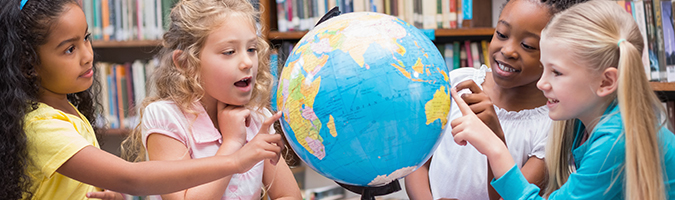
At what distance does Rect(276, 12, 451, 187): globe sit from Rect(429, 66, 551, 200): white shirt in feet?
1.35

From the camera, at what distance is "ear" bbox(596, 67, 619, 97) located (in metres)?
0.92

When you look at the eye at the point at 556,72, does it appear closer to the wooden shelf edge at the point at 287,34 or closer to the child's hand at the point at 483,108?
the child's hand at the point at 483,108

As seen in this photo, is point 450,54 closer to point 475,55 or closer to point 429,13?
point 475,55

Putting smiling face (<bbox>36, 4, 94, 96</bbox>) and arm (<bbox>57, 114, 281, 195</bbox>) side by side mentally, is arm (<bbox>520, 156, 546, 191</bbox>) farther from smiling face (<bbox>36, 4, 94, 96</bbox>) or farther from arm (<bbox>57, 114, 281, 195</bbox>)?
smiling face (<bbox>36, 4, 94, 96</bbox>)

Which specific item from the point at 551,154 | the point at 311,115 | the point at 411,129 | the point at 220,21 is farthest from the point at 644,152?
the point at 220,21

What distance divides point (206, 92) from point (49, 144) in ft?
1.20

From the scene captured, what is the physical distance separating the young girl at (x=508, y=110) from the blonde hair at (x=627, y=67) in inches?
8.5

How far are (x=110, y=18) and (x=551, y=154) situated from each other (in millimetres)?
2183

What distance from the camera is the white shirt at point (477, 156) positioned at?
1337mm

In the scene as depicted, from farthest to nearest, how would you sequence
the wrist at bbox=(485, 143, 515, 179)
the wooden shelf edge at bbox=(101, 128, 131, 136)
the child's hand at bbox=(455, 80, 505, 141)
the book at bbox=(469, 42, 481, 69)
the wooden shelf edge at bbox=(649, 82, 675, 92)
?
1. the wooden shelf edge at bbox=(101, 128, 131, 136)
2. the book at bbox=(469, 42, 481, 69)
3. the wooden shelf edge at bbox=(649, 82, 675, 92)
4. the child's hand at bbox=(455, 80, 505, 141)
5. the wrist at bbox=(485, 143, 515, 179)

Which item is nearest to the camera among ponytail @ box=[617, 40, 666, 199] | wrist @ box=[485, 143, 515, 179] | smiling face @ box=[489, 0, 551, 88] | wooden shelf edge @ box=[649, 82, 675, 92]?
ponytail @ box=[617, 40, 666, 199]

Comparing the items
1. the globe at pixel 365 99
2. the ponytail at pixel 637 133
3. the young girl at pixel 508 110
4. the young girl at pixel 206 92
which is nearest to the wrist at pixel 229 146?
the young girl at pixel 206 92

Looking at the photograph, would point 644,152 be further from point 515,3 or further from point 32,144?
point 32,144

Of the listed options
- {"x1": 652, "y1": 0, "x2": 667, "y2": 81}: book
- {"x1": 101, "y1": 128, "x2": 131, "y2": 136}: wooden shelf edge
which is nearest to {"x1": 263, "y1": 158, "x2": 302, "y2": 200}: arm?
{"x1": 101, "y1": 128, "x2": 131, "y2": 136}: wooden shelf edge
